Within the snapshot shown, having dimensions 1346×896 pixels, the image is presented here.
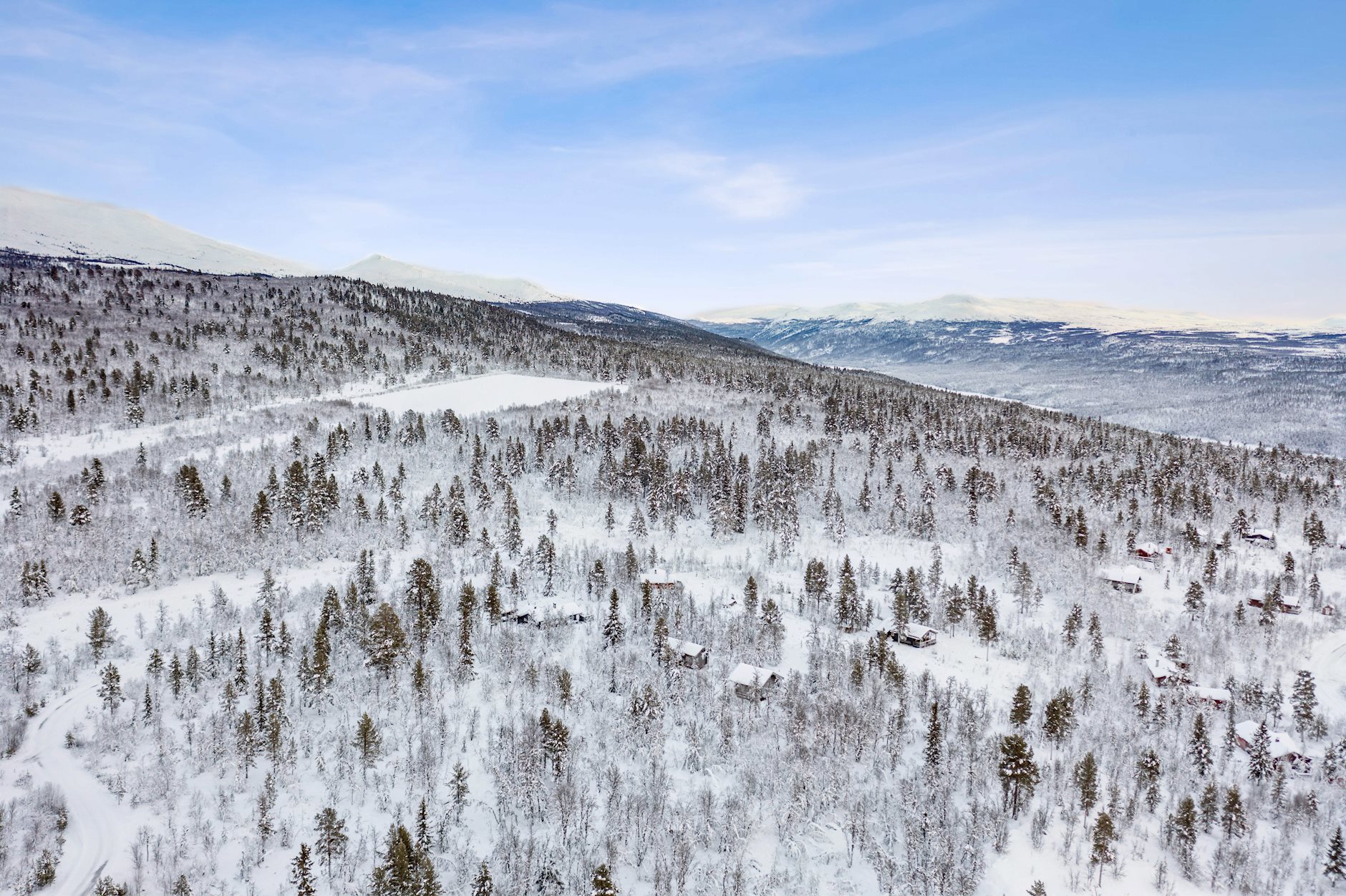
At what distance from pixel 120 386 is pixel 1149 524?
505ft

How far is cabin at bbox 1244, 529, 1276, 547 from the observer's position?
7869 cm

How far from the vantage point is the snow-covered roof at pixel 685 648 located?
40853 millimetres

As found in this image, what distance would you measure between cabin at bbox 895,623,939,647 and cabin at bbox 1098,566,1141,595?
27.7m

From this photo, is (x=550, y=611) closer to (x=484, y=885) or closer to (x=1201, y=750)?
(x=484, y=885)

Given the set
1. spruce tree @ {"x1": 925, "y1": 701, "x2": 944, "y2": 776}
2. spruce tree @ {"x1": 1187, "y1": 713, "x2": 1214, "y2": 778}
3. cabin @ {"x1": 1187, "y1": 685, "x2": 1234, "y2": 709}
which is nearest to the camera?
spruce tree @ {"x1": 925, "y1": 701, "x2": 944, "y2": 776}

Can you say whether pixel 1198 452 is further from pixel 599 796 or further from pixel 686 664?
pixel 599 796

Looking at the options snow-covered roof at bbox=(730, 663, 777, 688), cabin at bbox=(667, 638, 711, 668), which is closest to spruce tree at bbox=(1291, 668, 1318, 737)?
snow-covered roof at bbox=(730, 663, 777, 688)

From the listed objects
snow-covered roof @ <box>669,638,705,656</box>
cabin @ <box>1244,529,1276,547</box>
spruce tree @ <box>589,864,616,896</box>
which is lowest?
snow-covered roof @ <box>669,638,705,656</box>

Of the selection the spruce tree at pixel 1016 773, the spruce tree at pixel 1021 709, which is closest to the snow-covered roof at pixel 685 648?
the spruce tree at pixel 1016 773

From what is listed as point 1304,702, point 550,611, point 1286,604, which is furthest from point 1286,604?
point 550,611

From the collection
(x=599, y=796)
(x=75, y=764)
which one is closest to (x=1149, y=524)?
(x=599, y=796)

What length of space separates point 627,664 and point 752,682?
811 centimetres

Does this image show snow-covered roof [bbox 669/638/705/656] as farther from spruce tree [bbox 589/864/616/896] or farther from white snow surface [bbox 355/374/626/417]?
white snow surface [bbox 355/374/626/417]

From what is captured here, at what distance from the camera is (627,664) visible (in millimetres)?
40219
